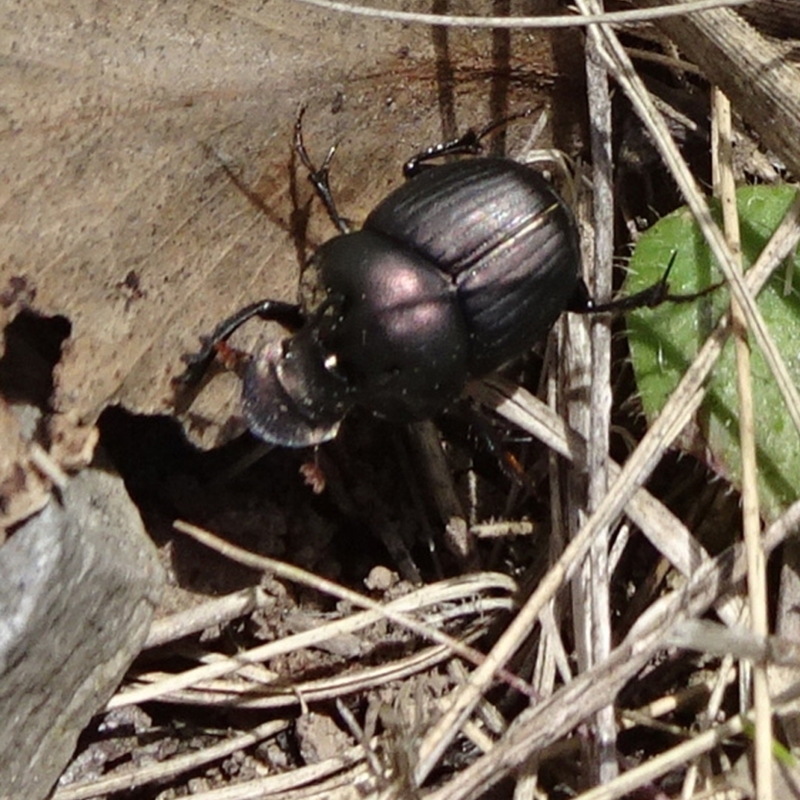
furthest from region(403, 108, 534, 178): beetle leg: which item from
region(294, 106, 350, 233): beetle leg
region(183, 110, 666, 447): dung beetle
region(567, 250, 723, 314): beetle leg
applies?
region(567, 250, 723, 314): beetle leg

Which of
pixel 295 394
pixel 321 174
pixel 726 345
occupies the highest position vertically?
pixel 321 174

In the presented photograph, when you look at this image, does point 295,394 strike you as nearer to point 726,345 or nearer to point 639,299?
point 639,299

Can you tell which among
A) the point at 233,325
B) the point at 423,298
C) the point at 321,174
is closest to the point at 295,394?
the point at 233,325

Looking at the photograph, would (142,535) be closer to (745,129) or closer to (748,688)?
(748,688)

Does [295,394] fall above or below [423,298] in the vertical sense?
below

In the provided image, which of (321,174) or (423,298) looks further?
(423,298)

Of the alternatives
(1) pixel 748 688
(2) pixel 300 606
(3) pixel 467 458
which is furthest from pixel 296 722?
(1) pixel 748 688

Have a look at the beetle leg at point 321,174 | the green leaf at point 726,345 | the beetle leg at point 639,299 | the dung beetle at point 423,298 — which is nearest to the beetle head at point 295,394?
the dung beetle at point 423,298
